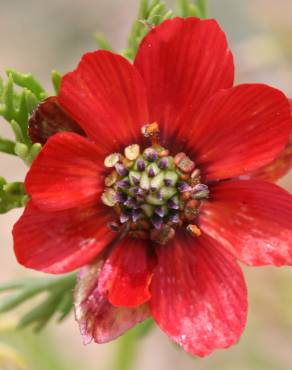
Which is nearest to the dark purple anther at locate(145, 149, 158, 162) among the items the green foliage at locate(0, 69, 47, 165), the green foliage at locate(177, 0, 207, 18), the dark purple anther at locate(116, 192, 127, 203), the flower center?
A: the flower center

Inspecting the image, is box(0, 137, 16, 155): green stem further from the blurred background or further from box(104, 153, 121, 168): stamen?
the blurred background

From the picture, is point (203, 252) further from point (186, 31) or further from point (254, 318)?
point (254, 318)

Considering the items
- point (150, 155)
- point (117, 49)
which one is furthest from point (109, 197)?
point (117, 49)

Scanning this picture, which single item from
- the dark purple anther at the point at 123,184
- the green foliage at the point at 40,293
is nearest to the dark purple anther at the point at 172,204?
the dark purple anther at the point at 123,184

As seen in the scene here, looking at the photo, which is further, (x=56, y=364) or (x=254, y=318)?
(x=254, y=318)

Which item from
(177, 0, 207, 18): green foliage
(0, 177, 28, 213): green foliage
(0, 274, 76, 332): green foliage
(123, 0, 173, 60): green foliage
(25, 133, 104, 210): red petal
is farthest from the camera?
(0, 274, 76, 332): green foliage

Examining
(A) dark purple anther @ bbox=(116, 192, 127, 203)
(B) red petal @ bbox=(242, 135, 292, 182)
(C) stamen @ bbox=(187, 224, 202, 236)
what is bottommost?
(B) red petal @ bbox=(242, 135, 292, 182)

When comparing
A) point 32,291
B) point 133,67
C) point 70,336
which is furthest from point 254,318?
point 133,67
